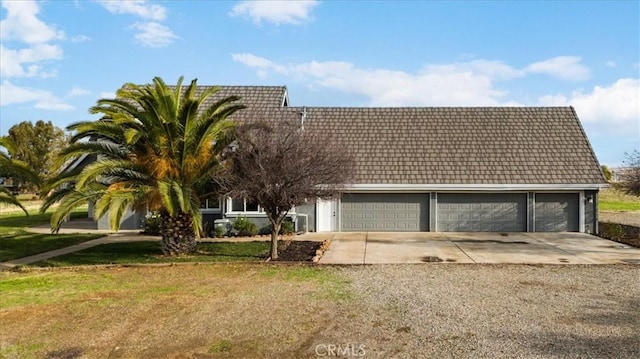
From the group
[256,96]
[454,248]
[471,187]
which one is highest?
[256,96]

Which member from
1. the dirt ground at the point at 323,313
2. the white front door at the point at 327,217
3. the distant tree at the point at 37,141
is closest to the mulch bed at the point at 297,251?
the dirt ground at the point at 323,313

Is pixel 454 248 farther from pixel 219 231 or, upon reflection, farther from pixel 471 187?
pixel 219 231

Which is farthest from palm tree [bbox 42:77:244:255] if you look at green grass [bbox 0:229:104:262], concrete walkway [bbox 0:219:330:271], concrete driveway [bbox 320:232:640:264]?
concrete driveway [bbox 320:232:640:264]

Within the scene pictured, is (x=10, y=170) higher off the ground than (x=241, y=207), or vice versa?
(x=10, y=170)

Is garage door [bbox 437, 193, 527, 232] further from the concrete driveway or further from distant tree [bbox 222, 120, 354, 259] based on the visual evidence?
distant tree [bbox 222, 120, 354, 259]

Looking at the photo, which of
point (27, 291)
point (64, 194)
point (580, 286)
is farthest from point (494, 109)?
point (27, 291)

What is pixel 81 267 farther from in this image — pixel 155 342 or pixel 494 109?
pixel 494 109

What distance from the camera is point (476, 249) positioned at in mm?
15836

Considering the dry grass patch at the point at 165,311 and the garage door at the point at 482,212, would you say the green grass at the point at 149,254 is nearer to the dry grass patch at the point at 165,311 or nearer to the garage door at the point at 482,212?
the dry grass patch at the point at 165,311

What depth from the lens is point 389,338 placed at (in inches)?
280

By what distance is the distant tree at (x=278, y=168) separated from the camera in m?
13.2

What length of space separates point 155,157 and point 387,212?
35.7 feet

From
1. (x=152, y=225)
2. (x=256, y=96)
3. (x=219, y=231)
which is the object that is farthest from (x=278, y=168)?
(x=256, y=96)

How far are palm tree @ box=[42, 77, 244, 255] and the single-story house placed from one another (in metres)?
5.56
